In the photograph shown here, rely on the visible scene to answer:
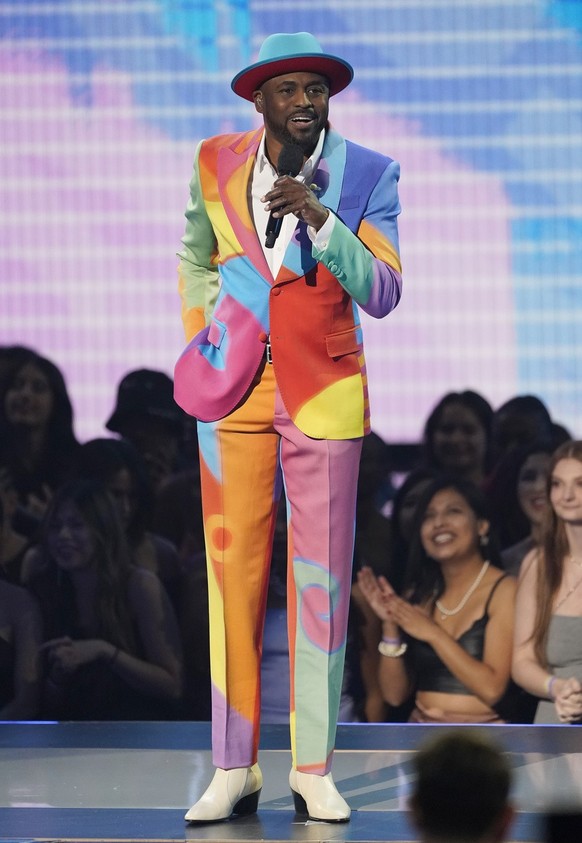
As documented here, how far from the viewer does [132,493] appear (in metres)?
3.70

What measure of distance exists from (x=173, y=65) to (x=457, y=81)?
747 mm

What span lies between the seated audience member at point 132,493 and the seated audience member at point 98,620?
0.02 meters

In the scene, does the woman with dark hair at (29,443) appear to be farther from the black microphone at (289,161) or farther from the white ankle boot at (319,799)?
the black microphone at (289,161)

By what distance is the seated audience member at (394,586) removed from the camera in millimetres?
3613

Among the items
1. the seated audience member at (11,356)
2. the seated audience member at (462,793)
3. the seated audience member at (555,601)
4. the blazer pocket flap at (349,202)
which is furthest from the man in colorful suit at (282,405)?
the seated audience member at (11,356)

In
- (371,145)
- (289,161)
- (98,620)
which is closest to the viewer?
(289,161)

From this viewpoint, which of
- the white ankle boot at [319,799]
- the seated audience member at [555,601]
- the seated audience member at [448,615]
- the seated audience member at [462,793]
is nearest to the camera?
the seated audience member at [462,793]

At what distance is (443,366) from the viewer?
364 centimetres

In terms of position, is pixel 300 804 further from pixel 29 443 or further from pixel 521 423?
pixel 29 443

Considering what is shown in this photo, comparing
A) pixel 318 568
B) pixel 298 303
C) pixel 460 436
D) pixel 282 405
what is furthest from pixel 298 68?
pixel 460 436

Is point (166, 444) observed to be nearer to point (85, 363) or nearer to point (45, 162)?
point (85, 363)

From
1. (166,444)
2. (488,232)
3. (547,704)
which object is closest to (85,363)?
(166,444)

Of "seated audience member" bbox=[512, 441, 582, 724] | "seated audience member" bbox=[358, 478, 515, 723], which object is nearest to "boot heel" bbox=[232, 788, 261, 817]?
"seated audience member" bbox=[512, 441, 582, 724]

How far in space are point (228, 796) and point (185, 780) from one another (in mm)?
304
